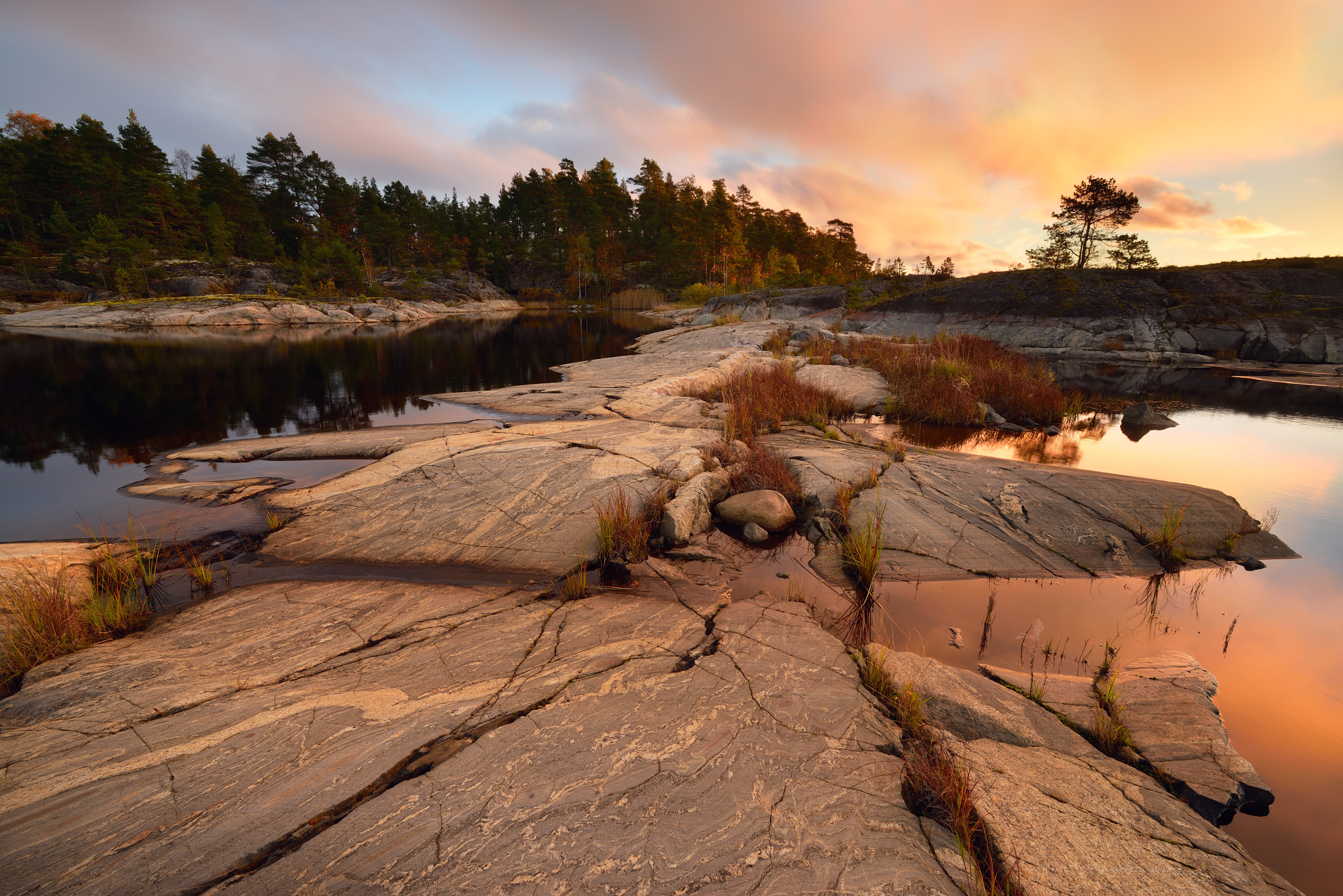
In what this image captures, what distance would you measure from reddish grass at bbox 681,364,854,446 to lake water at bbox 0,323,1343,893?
7.15 feet

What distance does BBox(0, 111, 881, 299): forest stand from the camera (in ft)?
144

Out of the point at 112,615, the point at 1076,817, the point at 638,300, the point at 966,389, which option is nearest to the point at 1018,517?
the point at 1076,817

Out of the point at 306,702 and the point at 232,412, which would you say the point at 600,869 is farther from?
the point at 232,412

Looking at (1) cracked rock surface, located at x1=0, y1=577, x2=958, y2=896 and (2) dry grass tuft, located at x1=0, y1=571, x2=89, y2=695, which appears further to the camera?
(2) dry grass tuft, located at x1=0, y1=571, x2=89, y2=695

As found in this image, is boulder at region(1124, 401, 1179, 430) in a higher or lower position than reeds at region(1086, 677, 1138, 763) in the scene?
higher

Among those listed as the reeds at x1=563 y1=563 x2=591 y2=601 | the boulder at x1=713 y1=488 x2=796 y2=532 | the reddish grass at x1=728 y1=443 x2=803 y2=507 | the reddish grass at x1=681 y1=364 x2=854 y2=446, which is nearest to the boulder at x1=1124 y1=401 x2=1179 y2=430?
the reddish grass at x1=681 y1=364 x2=854 y2=446

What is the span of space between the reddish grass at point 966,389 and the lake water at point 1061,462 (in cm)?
72

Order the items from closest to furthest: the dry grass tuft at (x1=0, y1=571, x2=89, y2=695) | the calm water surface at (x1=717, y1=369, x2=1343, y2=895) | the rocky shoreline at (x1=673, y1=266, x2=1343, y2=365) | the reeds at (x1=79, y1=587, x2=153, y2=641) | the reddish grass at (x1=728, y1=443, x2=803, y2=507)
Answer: the calm water surface at (x1=717, y1=369, x2=1343, y2=895) < the dry grass tuft at (x1=0, y1=571, x2=89, y2=695) < the reeds at (x1=79, y1=587, x2=153, y2=641) < the reddish grass at (x1=728, y1=443, x2=803, y2=507) < the rocky shoreline at (x1=673, y1=266, x2=1343, y2=365)

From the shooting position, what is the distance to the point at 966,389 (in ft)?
41.5

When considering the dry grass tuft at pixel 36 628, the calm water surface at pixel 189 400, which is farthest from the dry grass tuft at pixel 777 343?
the dry grass tuft at pixel 36 628

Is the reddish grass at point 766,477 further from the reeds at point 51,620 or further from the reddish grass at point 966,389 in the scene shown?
the reddish grass at point 966,389

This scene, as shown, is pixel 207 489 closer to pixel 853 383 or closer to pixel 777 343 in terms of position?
pixel 853 383

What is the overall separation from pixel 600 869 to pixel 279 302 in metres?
52.4

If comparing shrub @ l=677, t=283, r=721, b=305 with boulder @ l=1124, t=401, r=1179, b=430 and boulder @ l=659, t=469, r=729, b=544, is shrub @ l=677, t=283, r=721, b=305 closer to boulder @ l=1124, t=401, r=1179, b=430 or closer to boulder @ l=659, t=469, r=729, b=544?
boulder @ l=1124, t=401, r=1179, b=430
